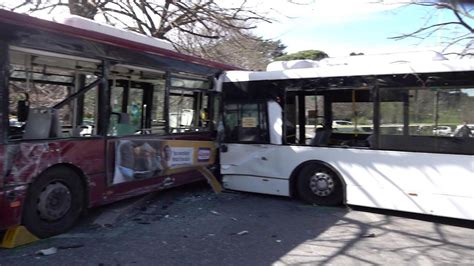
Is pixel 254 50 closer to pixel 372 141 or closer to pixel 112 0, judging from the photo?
pixel 112 0

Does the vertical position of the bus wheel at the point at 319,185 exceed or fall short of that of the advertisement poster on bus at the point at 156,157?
it falls short

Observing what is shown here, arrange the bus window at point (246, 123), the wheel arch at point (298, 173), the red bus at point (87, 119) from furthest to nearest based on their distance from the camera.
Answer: the bus window at point (246, 123)
the wheel arch at point (298, 173)
the red bus at point (87, 119)

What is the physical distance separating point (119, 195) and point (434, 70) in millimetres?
4961

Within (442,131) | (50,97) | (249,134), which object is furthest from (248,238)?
(50,97)

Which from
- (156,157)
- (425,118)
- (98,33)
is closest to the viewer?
(98,33)

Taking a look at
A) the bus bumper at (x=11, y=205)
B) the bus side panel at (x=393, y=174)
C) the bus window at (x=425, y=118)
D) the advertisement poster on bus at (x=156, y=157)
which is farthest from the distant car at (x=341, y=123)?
the bus bumper at (x=11, y=205)

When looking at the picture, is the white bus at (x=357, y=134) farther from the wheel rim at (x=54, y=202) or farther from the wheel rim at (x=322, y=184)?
the wheel rim at (x=54, y=202)

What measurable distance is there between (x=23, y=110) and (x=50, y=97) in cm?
152

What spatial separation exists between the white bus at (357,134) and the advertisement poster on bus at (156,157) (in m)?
0.46

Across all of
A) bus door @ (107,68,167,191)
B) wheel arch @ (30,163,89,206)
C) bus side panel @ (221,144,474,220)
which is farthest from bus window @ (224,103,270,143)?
wheel arch @ (30,163,89,206)

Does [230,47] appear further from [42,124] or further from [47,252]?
[47,252]

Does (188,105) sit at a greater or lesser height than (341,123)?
greater

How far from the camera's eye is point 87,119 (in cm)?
727

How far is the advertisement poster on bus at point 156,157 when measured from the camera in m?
6.96
